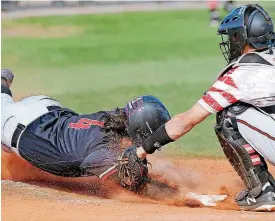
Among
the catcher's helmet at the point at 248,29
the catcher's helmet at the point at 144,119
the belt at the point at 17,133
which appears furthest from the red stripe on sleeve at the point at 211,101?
the belt at the point at 17,133

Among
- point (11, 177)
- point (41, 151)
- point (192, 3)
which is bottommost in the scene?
point (192, 3)

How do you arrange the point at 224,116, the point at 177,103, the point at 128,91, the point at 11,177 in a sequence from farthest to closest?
the point at 128,91
the point at 177,103
the point at 11,177
the point at 224,116

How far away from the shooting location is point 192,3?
43594mm

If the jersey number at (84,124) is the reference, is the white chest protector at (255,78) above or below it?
above

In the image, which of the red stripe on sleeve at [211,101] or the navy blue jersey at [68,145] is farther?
the navy blue jersey at [68,145]

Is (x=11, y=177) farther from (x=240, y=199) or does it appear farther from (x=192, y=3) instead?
(x=192, y=3)

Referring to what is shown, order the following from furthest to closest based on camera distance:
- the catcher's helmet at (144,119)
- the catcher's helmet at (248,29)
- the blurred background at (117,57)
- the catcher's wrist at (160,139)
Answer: the blurred background at (117,57), the catcher's helmet at (144,119), the catcher's helmet at (248,29), the catcher's wrist at (160,139)

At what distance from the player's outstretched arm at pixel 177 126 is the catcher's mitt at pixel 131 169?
0.61ft

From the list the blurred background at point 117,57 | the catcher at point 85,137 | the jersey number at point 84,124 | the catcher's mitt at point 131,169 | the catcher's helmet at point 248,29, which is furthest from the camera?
the blurred background at point 117,57

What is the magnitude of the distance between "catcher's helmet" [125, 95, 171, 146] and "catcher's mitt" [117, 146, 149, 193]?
290 mm

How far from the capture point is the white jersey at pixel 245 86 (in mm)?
5812

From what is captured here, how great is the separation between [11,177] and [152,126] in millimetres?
1777

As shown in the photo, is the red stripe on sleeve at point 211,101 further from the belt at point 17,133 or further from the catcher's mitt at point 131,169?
the belt at point 17,133

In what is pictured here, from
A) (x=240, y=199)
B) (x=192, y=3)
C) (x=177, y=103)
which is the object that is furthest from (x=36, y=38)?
(x=240, y=199)
